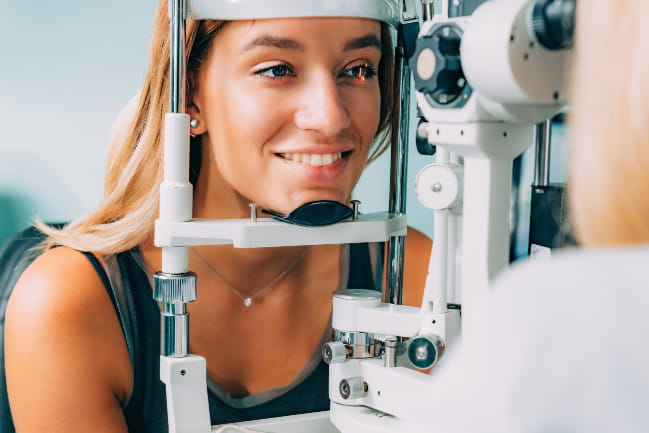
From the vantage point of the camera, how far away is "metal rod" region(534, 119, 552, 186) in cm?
104

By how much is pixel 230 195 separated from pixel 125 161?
0.18m

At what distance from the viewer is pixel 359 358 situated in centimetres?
115

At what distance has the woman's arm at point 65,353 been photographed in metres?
1.19

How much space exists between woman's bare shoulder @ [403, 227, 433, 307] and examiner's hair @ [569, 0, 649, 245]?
995 millimetres

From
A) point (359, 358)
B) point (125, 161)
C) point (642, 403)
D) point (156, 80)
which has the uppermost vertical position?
point (156, 80)

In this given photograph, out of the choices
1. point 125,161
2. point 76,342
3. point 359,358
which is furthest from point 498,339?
point 125,161

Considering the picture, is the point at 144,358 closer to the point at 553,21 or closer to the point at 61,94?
the point at 61,94

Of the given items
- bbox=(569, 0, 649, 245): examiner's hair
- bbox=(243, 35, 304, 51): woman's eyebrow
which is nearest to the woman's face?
bbox=(243, 35, 304, 51): woman's eyebrow

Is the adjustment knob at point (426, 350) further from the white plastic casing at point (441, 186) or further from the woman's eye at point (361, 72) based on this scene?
the woman's eye at point (361, 72)

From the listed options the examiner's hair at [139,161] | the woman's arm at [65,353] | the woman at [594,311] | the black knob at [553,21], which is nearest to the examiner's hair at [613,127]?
the woman at [594,311]

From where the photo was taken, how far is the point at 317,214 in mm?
1109

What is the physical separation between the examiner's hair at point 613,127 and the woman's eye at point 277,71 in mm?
665

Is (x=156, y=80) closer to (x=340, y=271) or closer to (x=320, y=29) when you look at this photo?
(x=320, y=29)

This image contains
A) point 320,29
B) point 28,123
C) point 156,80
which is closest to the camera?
point 320,29
